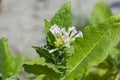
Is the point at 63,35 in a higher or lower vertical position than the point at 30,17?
lower

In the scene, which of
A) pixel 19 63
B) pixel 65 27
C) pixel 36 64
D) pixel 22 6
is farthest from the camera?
pixel 22 6

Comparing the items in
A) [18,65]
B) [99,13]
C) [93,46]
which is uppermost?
[99,13]

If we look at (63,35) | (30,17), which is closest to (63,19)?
(63,35)

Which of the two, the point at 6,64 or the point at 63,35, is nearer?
Answer: the point at 63,35

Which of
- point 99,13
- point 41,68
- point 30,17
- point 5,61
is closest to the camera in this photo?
point 41,68

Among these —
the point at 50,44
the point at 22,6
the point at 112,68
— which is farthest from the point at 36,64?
the point at 22,6

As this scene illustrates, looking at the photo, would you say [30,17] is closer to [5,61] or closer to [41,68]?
[5,61]

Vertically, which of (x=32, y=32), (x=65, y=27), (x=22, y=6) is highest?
(x=22, y=6)

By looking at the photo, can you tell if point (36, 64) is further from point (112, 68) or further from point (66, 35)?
point (112, 68)
